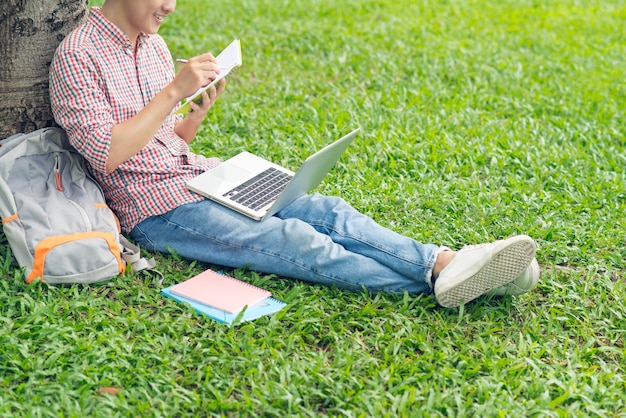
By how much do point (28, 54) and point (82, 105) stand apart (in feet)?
1.58

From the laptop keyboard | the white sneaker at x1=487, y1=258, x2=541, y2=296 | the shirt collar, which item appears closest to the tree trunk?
the shirt collar

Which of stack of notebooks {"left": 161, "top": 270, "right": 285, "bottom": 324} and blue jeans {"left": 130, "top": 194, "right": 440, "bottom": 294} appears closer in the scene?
stack of notebooks {"left": 161, "top": 270, "right": 285, "bottom": 324}

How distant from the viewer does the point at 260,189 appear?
3.37 m

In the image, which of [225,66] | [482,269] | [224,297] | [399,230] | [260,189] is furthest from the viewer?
[399,230]

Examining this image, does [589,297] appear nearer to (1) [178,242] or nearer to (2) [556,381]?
(2) [556,381]

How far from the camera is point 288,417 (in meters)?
2.43

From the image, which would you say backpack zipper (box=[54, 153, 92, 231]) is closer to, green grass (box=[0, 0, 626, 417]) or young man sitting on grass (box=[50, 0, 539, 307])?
young man sitting on grass (box=[50, 0, 539, 307])

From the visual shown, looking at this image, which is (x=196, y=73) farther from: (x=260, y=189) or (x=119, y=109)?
(x=260, y=189)

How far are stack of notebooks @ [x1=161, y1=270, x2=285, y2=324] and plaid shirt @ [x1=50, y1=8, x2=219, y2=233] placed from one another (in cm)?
33

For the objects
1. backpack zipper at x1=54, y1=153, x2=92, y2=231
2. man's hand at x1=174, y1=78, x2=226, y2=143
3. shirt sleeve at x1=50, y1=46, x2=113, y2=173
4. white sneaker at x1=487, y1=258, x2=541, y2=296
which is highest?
shirt sleeve at x1=50, y1=46, x2=113, y2=173

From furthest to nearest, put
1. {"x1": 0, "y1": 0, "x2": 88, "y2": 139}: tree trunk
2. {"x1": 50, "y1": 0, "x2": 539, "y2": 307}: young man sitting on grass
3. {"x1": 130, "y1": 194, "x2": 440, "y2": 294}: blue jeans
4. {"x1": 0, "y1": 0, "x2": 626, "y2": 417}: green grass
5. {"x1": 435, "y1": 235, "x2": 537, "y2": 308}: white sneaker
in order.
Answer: {"x1": 0, "y1": 0, "x2": 88, "y2": 139}: tree trunk
{"x1": 130, "y1": 194, "x2": 440, "y2": 294}: blue jeans
{"x1": 50, "y1": 0, "x2": 539, "y2": 307}: young man sitting on grass
{"x1": 435, "y1": 235, "x2": 537, "y2": 308}: white sneaker
{"x1": 0, "y1": 0, "x2": 626, "y2": 417}: green grass

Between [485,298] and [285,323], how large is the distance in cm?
79

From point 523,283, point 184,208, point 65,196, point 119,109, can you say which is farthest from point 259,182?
point 523,283

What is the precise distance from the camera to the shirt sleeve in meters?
2.95
